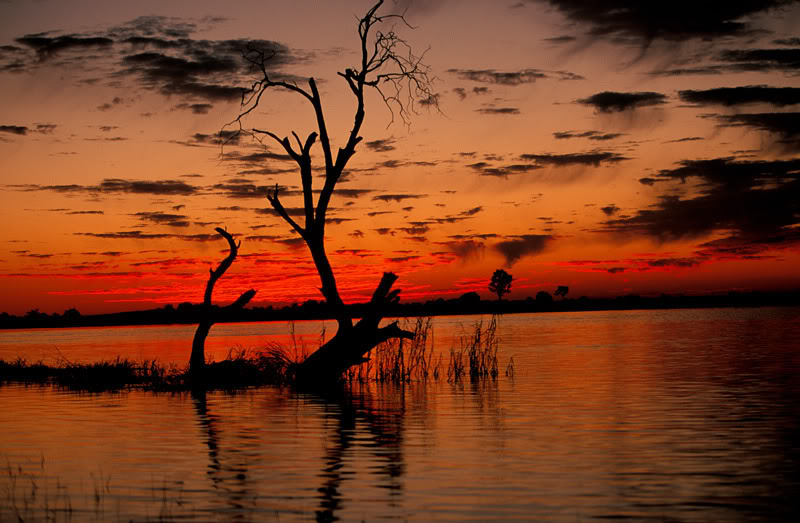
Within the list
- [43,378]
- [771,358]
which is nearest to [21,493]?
[43,378]

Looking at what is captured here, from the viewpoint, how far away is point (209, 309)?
97.2 feet

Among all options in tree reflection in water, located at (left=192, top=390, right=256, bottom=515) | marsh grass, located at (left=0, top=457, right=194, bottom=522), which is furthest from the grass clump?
marsh grass, located at (left=0, top=457, right=194, bottom=522)

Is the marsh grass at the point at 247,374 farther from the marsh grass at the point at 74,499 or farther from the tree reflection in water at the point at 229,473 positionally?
the marsh grass at the point at 74,499

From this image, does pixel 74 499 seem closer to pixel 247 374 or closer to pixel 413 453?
pixel 413 453

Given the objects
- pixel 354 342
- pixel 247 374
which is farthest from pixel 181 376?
pixel 354 342

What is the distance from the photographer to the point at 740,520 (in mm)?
10656

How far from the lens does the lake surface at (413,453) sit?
38.4 ft

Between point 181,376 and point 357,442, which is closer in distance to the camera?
point 357,442

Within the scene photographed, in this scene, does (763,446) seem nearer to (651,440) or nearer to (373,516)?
(651,440)

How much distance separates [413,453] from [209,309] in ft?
50.3

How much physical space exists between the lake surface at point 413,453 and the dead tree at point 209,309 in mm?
2769

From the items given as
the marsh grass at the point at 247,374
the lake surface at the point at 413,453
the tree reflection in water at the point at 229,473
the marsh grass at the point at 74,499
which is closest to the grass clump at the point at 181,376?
the marsh grass at the point at 247,374

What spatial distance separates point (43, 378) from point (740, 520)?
96.1ft

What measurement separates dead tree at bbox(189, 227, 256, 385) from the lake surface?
2.77 m
